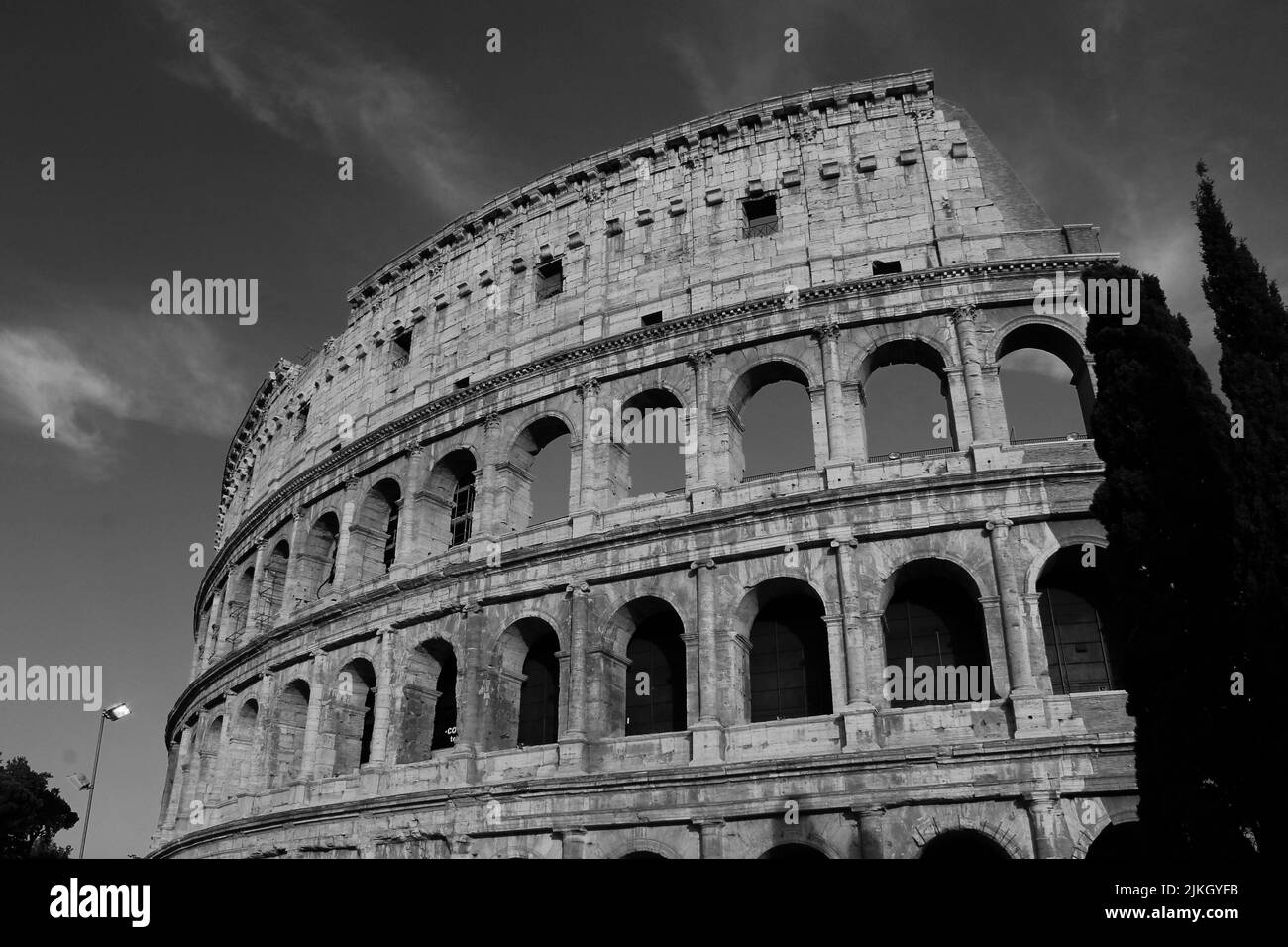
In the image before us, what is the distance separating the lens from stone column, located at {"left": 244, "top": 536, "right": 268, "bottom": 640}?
27808 millimetres

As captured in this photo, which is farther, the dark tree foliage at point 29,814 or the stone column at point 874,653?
the dark tree foliage at point 29,814

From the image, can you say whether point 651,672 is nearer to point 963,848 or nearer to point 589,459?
point 589,459

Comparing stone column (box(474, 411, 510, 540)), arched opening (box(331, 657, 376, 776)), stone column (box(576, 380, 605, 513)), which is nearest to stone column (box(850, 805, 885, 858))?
stone column (box(576, 380, 605, 513))

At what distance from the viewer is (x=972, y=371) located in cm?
1936

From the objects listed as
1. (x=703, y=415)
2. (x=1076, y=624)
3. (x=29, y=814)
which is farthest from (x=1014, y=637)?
(x=29, y=814)

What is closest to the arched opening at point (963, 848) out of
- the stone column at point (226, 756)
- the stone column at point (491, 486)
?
the stone column at point (491, 486)

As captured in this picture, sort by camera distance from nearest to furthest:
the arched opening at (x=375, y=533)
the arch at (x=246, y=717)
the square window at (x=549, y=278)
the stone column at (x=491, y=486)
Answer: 1. the stone column at (x=491, y=486)
2. the square window at (x=549, y=278)
3. the arched opening at (x=375, y=533)
4. the arch at (x=246, y=717)

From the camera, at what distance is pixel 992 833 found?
15.4 m

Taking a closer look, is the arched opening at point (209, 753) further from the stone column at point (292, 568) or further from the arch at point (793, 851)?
the arch at point (793, 851)

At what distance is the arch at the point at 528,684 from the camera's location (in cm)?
2041

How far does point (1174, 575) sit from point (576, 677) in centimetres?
1113

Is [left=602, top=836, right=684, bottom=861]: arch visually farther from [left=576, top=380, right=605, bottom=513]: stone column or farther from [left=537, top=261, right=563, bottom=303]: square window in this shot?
[left=537, top=261, right=563, bottom=303]: square window

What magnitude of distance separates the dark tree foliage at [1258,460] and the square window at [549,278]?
1617 cm

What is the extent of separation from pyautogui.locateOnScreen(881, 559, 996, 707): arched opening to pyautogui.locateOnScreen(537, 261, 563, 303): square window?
11.9 metres
